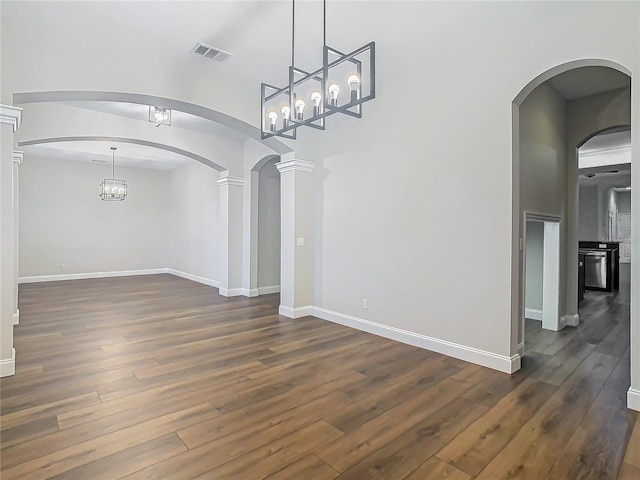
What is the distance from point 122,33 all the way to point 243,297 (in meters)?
5.04

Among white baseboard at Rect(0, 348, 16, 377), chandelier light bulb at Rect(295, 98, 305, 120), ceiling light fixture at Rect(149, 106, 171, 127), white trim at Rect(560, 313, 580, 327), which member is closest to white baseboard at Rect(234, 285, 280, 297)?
ceiling light fixture at Rect(149, 106, 171, 127)

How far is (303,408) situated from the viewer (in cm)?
272

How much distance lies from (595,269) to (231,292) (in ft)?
26.4

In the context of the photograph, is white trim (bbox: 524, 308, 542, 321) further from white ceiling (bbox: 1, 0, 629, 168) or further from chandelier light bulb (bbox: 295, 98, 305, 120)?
chandelier light bulb (bbox: 295, 98, 305, 120)

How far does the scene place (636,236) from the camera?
2.68 metres

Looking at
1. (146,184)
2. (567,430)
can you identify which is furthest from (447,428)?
(146,184)

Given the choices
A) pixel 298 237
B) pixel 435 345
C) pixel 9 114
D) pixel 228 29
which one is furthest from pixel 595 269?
pixel 9 114

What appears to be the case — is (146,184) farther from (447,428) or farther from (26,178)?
(447,428)

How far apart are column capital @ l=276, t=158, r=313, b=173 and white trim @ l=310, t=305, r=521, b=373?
2222mm

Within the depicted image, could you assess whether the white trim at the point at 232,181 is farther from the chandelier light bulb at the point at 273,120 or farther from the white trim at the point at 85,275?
the white trim at the point at 85,275

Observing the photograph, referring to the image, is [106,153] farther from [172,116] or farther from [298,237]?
[298,237]

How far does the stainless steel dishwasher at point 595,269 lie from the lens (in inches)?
310

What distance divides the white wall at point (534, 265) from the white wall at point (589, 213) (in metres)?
9.91

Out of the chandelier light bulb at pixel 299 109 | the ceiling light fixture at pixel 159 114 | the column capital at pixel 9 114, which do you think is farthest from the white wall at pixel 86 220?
the chandelier light bulb at pixel 299 109
